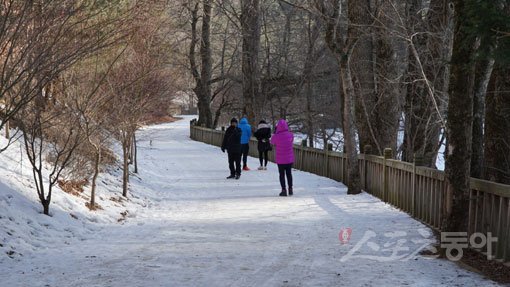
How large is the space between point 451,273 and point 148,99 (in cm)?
966

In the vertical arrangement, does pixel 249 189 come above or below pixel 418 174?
below

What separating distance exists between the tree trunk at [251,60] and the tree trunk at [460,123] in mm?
18591

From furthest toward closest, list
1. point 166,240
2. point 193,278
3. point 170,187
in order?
point 170,187
point 166,240
point 193,278

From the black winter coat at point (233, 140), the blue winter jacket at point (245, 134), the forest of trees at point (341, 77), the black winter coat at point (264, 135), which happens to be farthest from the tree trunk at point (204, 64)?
the black winter coat at point (233, 140)

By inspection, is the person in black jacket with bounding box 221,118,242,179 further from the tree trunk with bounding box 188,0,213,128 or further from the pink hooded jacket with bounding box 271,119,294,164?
the tree trunk with bounding box 188,0,213,128

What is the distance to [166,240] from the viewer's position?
8.23 meters

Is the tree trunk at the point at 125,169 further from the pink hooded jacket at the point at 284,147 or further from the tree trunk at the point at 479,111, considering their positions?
the tree trunk at the point at 479,111

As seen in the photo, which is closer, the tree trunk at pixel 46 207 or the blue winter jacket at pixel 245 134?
the tree trunk at pixel 46 207

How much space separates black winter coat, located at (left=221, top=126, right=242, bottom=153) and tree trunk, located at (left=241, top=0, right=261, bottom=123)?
362 inches

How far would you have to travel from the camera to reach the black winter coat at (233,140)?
1689 cm

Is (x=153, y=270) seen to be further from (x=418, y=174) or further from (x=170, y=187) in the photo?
(x=170, y=187)

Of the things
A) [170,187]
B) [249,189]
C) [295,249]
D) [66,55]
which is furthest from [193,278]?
[170,187]

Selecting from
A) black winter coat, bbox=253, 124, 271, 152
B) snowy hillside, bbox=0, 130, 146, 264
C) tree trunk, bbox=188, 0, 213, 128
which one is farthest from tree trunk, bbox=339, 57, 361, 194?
tree trunk, bbox=188, 0, 213, 128

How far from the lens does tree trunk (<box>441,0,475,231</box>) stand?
6.75 meters
